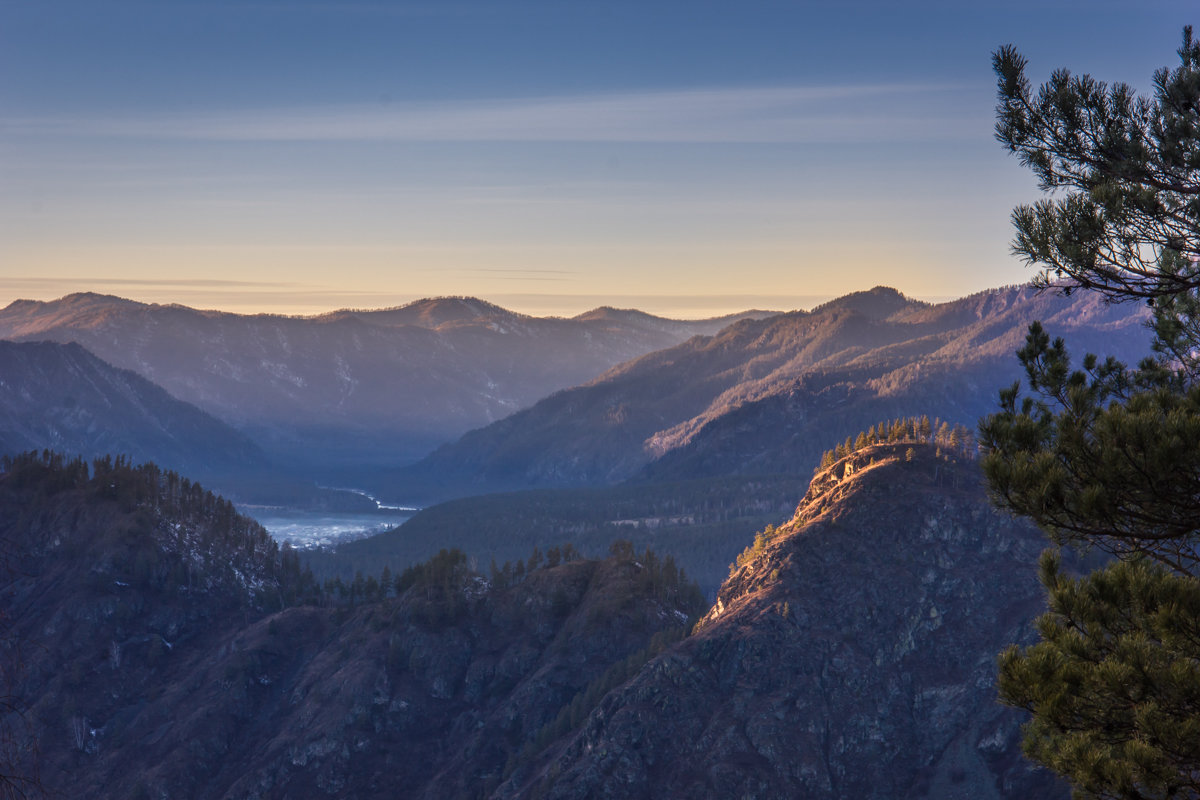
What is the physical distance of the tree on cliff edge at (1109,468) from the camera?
23219 mm

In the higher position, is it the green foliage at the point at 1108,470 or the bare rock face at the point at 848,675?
the green foliage at the point at 1108,470

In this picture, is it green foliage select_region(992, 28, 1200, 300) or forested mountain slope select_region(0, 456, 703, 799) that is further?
forested mountain slope select_region(0, 456, 703, 799)

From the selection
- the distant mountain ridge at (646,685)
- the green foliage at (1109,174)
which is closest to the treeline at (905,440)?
the distant mountain ridge at (646,685)

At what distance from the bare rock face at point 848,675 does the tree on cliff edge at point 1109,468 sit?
3902 inches

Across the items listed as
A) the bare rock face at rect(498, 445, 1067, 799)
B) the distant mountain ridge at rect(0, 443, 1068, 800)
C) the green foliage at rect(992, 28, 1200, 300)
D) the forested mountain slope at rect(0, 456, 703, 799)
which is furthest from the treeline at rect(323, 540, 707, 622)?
the green foliage at rect(992, 28, 1200, 300)

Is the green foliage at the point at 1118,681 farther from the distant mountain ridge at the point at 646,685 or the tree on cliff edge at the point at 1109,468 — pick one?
the distant mountain ridge at the point at 646,685

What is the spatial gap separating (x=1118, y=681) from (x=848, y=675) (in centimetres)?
11921

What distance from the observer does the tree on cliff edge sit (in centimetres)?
2322

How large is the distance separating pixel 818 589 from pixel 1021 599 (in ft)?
94.9

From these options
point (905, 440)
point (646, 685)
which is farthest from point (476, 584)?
point (905, 440)

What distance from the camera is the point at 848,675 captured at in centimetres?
13575

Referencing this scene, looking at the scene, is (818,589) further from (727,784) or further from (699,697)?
(727,784)

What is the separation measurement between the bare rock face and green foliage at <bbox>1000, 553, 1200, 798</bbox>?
101 meters

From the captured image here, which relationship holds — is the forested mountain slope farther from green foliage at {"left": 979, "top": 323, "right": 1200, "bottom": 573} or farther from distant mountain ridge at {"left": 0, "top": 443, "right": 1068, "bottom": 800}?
green foliage at {"left": 979, "top": 323, "right": 1200, "bottom": 573}
